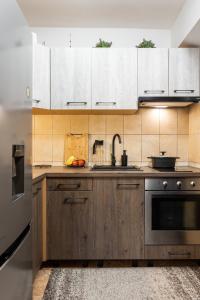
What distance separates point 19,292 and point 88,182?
5.52 ft

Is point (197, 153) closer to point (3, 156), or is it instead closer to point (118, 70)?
point (118, 70)

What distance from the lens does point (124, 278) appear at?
280 centimetres

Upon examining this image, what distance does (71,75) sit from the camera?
326 centimetres

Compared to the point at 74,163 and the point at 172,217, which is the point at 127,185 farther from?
the point at 74,163

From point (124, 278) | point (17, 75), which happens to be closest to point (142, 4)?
point (17, 75)

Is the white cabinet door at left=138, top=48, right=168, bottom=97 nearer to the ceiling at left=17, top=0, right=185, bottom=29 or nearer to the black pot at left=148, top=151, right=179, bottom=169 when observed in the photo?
the ceiling at left=17, top=0, right=185, bottom=29

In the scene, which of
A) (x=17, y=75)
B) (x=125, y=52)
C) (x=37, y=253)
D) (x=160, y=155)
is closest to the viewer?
(x=17, y=75)

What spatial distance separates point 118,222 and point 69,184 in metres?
0.55

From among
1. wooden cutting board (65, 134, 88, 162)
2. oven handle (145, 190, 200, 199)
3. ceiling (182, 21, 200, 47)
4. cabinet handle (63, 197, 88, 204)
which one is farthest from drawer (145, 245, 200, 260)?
ceiling (182, 21, 200, 47)

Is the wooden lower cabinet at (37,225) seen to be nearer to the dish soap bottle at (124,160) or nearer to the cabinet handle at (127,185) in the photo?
the cabinet handle at (127,185)

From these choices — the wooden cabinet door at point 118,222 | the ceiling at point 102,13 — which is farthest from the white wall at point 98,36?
the wooden cabinet door at point 118,222

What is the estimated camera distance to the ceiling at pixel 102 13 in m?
3.06

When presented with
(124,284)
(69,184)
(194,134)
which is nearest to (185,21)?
(194,134)

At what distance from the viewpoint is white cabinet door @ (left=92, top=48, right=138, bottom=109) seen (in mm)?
3258
